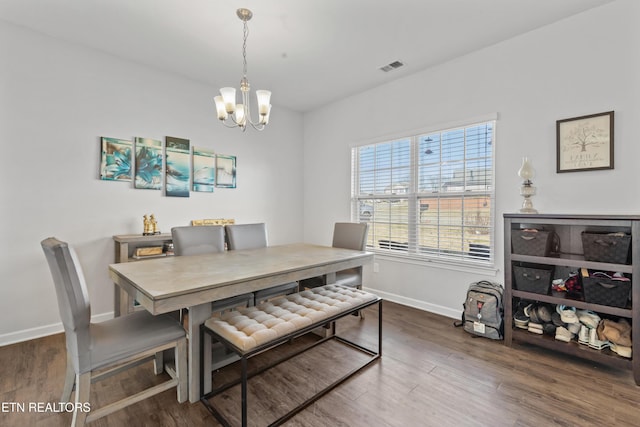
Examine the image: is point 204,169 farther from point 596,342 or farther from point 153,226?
point 596,342

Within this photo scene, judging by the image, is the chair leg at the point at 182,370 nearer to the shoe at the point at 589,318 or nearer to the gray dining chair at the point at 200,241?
the gray dining chair at the point at 200,241

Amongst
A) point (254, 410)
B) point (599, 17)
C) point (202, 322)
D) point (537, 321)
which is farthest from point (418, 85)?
point (254, 410)

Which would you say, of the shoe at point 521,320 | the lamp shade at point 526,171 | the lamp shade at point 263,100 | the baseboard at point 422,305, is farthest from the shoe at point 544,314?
the lamp shade at point 263,100

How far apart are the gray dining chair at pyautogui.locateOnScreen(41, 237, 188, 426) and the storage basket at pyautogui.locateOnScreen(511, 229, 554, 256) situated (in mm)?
2705

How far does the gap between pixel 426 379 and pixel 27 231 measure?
3.68 m

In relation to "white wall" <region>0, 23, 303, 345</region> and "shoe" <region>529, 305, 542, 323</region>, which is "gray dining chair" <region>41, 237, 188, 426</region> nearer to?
"white wall" <region>0, 23, 303, 345</region>

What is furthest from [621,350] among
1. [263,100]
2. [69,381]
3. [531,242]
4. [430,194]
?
[69,381]

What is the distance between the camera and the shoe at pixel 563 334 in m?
2.28

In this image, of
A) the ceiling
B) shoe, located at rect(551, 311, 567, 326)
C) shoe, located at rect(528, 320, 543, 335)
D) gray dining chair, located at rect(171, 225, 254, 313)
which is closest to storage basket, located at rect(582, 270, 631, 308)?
shoe, located at rect(551, 311, 567, 326)

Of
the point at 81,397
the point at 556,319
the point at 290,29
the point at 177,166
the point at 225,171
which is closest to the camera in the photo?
the point at 81,397

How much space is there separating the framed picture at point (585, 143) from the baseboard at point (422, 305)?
1733 mm

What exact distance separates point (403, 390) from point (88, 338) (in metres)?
1.88

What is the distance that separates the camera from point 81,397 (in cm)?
143

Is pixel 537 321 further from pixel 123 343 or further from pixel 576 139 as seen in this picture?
pixel 123 343
